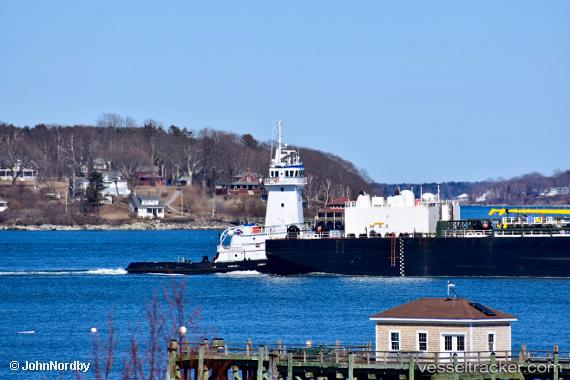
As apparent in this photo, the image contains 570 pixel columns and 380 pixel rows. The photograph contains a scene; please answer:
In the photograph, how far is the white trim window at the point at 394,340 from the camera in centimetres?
3684

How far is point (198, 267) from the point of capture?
262ft

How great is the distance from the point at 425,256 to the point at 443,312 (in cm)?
4114

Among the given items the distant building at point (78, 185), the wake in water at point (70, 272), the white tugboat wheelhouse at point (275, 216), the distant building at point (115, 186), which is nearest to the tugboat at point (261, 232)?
the white tugboat wheelhouse at point (275, 216)

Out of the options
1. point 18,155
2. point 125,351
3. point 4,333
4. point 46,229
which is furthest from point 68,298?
point 18,155

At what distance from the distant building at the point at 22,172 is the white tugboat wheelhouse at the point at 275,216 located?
3864 inches

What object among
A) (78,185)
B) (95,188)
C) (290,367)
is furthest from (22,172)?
(290,367)

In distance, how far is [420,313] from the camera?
36.7 m

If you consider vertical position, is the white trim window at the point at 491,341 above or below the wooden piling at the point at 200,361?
above

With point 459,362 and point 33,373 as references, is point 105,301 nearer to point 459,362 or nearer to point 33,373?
point 33,373

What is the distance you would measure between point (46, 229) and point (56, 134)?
3013 centimetres

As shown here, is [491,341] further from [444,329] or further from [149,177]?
[149,177]

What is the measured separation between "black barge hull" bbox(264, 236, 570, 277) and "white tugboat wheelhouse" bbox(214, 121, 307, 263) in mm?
2406

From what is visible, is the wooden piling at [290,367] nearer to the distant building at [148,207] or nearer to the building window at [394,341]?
the building window at [394,341]

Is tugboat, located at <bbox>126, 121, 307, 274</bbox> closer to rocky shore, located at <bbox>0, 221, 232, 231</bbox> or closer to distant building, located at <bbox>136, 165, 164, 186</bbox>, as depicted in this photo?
rocky shore, located at <bbox>0, 221, 232, 231</bbox>
